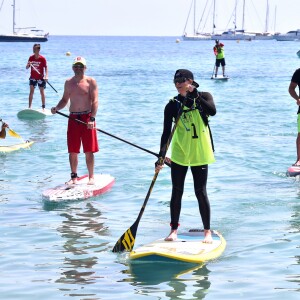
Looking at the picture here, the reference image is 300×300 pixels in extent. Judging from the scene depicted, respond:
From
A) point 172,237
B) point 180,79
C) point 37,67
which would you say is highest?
point 180,79

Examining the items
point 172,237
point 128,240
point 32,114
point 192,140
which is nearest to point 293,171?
point 172,237

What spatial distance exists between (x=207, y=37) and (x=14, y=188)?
177027 mm

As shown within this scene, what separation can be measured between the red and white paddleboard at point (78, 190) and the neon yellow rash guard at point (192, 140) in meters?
3.17

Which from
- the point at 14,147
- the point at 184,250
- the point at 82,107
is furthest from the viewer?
the point at 14,147

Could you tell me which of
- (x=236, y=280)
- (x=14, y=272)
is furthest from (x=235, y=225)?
(x=14, y=272)

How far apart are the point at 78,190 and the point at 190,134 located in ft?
11.2

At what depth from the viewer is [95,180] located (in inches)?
480

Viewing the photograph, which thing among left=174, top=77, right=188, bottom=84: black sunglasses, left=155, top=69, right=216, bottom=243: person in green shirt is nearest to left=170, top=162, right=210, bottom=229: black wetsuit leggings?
left=155, top=69, right=216, bottom=243: person in green shirt

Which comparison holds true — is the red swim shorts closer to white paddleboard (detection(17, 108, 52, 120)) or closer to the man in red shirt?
the man in red shirt

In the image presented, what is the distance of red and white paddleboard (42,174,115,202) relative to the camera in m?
11.3

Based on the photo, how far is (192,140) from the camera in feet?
27.7

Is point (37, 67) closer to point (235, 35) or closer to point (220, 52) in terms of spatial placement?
point (220, 52)

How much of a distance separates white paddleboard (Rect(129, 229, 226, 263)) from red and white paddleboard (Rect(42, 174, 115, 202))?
270cm

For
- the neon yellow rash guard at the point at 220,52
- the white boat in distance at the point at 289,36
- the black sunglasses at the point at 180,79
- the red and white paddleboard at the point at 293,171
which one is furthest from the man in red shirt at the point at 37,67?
the white boat in distance at the point at 289,36
